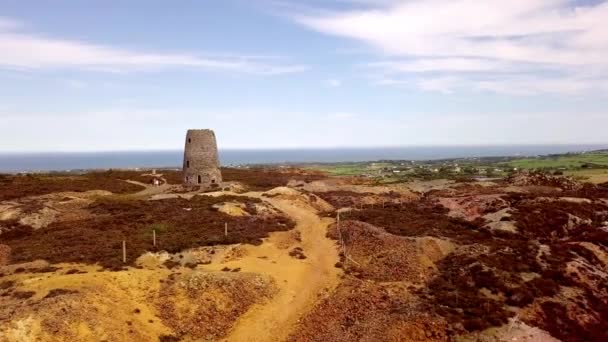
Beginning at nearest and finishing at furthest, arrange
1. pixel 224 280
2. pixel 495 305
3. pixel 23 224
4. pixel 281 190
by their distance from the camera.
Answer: pixel 495 305 < pixel 224 280 < pixel 23 224 < pixel 281 190

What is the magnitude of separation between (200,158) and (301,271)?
1409 inches

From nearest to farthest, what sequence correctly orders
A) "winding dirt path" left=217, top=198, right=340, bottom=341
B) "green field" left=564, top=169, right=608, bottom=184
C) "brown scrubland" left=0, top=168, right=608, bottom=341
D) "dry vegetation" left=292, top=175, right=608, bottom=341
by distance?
"brown scrubland" left=0, top=168, right=608, bottom=341 < "dry vegetation" left=292, top=175, right=608, bottom=341 < "winding dirt path" left=217, top=198, right=340, bottom=341 < "green field" left=564, top=169, right=608, bottom=184

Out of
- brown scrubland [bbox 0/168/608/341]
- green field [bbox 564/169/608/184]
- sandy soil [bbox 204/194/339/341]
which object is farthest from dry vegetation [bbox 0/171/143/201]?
green field [bbox 564/169/608/184]

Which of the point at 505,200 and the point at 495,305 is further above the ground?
the point at 505,200

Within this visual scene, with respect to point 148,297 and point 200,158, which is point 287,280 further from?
point 200,158

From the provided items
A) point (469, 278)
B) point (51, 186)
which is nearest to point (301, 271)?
point (469, 278)

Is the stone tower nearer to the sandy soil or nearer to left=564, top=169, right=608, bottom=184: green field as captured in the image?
the sandy soil

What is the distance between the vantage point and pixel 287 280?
113 feet

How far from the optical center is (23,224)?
45.0 metres

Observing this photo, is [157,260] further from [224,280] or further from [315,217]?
[315,217]

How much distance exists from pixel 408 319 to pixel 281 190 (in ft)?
122

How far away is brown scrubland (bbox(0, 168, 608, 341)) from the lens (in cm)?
2775

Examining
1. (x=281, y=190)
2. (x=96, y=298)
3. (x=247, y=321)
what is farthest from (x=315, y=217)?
(x=96, y=298)

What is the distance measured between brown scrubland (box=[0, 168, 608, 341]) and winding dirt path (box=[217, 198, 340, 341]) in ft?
0.42
